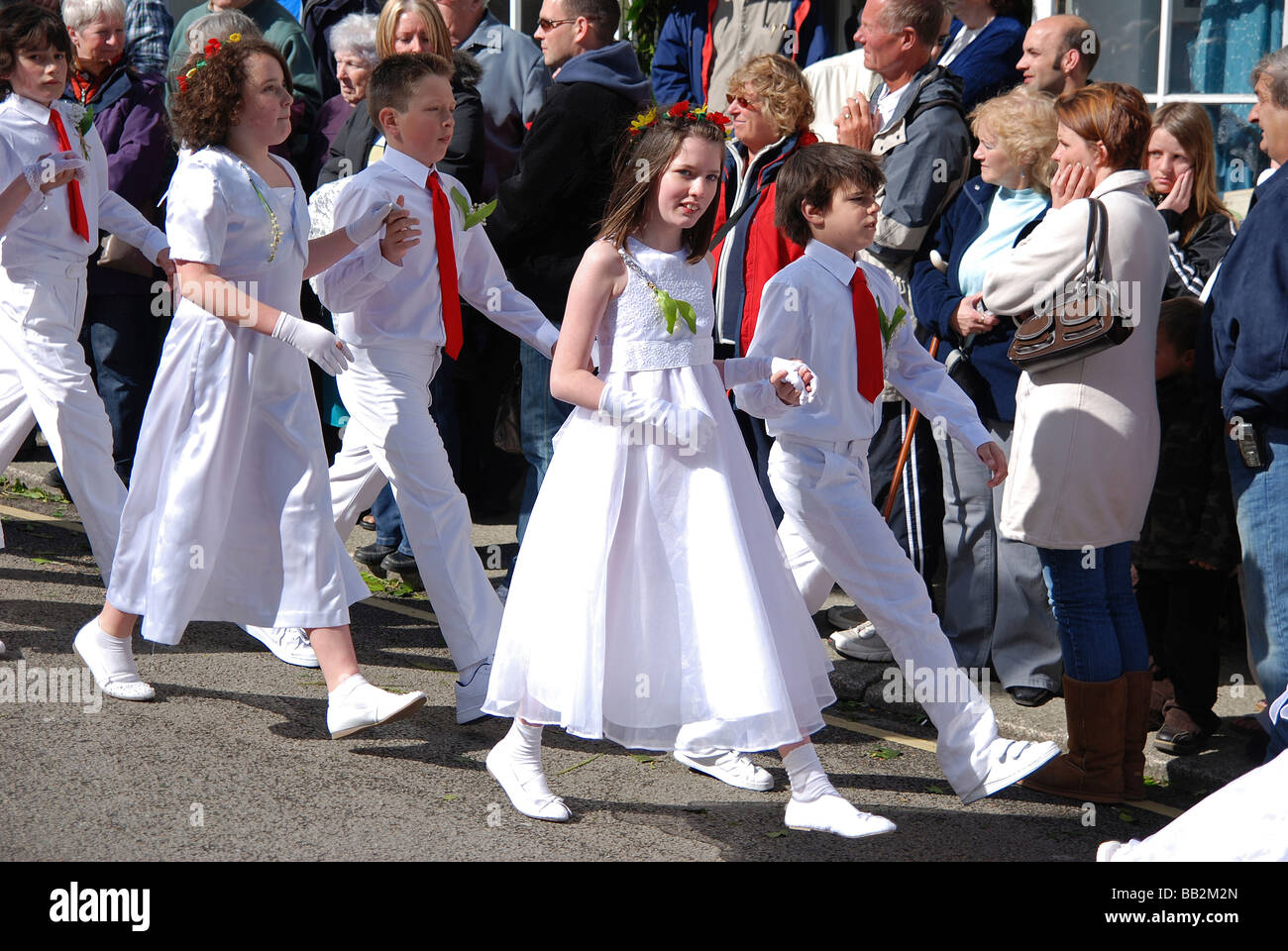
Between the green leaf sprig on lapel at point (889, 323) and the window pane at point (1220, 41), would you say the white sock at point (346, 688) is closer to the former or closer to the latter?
the green leaf sprig on lapel at point (889, 323)

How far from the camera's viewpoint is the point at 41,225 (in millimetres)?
6246

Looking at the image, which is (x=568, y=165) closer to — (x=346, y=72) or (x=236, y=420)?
(x=236, y=420)

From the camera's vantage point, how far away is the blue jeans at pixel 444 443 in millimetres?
7164

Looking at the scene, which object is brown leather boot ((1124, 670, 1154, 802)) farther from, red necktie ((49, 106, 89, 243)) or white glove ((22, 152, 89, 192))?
red necktie ((49, 106, 89, 243))

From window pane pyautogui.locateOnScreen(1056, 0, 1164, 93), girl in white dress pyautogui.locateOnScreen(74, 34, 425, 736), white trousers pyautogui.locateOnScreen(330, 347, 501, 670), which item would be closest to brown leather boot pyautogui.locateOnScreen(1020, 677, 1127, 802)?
white trousers pyautogui.locateOnScreen(330, 347, 501, 670)

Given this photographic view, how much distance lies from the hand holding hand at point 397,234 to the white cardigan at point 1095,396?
1.89 metres

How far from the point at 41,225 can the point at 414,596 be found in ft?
7.33

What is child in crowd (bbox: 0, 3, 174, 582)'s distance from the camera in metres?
6.08

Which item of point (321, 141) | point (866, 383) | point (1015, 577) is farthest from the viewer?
point (321, 141)

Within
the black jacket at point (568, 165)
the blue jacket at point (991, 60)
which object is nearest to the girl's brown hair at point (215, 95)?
the black jacket at point (568, 165)

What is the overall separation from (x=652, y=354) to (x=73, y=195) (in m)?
3.10

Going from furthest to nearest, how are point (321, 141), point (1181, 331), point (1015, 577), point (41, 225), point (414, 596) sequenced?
point (321, 141), point (414, 596), point (41, 225), point (1015, 577), point (1181, 331)
